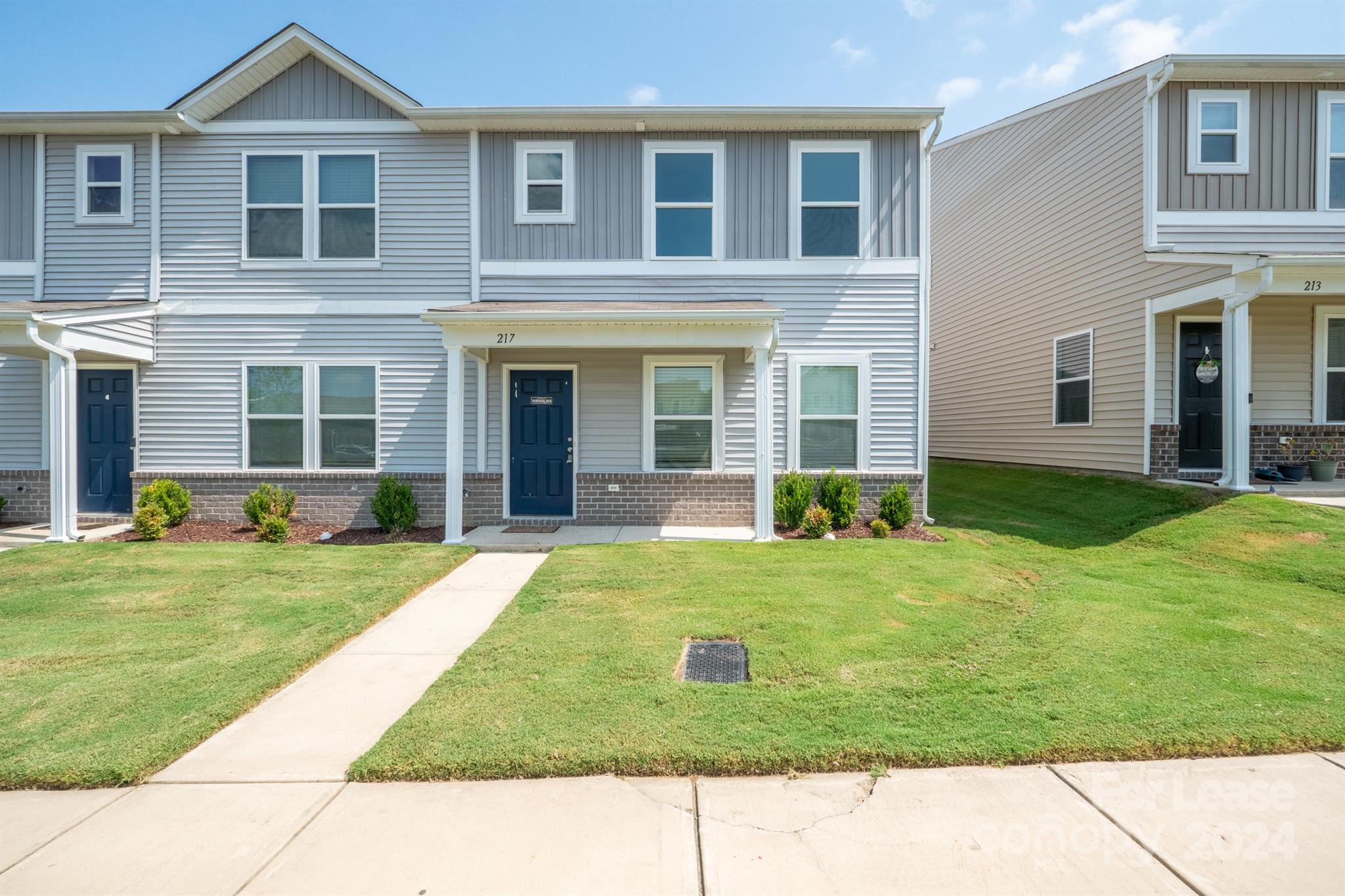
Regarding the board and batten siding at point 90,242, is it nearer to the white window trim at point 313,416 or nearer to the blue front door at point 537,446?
the white window trim at point 313,416

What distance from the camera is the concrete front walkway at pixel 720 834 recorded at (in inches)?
89.7

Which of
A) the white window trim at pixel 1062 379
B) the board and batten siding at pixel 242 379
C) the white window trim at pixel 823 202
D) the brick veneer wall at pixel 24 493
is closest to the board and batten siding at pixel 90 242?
the board and batten siding at pixel 242 379

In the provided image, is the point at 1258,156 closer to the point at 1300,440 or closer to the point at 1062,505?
the point at 1300,440

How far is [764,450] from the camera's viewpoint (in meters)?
8.16

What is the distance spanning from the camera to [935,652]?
4.24 meters

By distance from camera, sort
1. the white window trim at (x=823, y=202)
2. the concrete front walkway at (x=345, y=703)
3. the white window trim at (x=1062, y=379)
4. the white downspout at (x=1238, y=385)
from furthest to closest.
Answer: the white window trim at (x=1062, y=379) < the white window trim at (x=823, y=202) < the white downspout at (x=1238, y=385) < the concrete front walkway at (x=345, y=703)

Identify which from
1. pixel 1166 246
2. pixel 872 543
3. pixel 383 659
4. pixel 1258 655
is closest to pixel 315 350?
pixel 383 659

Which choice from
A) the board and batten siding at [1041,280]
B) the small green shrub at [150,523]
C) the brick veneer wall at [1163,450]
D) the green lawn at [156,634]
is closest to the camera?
the green lawn at [156,634]

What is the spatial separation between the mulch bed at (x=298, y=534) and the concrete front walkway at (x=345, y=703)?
10.5 ft

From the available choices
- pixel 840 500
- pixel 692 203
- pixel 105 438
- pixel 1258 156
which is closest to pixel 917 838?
pixel 840 500

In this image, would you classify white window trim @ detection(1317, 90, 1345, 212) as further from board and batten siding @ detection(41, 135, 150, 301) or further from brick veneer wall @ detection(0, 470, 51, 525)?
brick veneer wall @ detection(0, 470, 51, 525)

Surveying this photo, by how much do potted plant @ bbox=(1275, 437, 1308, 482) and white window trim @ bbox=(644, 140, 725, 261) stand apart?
8995 mm

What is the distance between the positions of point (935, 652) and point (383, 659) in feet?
12.5

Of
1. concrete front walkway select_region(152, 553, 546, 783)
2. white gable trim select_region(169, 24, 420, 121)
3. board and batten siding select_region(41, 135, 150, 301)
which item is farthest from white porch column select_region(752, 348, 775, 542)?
board and batten siding select_region(41, 135, 150, 301)
